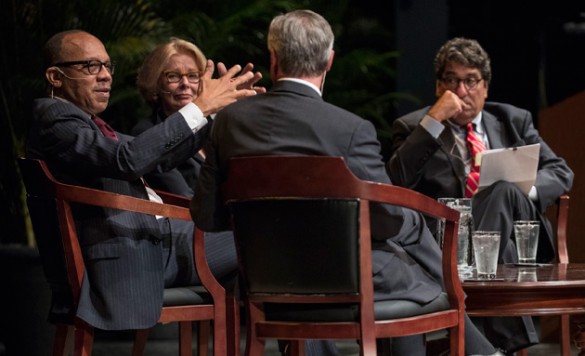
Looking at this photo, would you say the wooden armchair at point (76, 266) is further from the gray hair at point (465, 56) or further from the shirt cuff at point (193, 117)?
the gray hair at point (465, 56)

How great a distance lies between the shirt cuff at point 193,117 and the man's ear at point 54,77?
17.9 inches

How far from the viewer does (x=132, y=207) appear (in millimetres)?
2828

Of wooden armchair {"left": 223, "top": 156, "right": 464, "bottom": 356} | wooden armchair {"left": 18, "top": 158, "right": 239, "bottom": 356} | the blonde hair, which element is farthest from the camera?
the blonde hair

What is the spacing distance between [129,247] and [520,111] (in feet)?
7.09

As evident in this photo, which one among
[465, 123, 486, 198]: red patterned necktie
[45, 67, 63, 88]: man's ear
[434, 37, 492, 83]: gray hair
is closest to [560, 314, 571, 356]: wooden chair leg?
[465, 123, 486, 198]: red patterned necktie

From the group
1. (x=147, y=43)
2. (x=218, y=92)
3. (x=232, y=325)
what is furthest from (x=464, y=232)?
(x=147, y=43)

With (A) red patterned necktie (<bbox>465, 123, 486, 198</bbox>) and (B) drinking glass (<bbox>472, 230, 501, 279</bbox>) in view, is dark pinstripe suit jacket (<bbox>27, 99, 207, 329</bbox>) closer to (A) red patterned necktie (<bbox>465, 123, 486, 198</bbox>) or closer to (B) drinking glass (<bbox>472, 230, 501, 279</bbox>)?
(B) drinking glass (<bbox>472, 230, 501, 279</bbox>)

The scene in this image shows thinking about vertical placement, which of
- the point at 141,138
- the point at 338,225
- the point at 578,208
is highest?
the point at 141,138

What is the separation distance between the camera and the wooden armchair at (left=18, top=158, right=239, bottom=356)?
2.82 meters

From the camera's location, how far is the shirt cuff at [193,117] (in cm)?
302

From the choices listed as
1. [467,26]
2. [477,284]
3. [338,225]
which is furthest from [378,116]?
[338,225]

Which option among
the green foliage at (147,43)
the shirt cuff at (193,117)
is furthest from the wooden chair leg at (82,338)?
the green foliage at (147,43)

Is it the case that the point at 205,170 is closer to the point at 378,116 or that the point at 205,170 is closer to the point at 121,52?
the point at 121,52

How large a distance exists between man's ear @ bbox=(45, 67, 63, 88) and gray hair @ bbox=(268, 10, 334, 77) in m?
0.89
